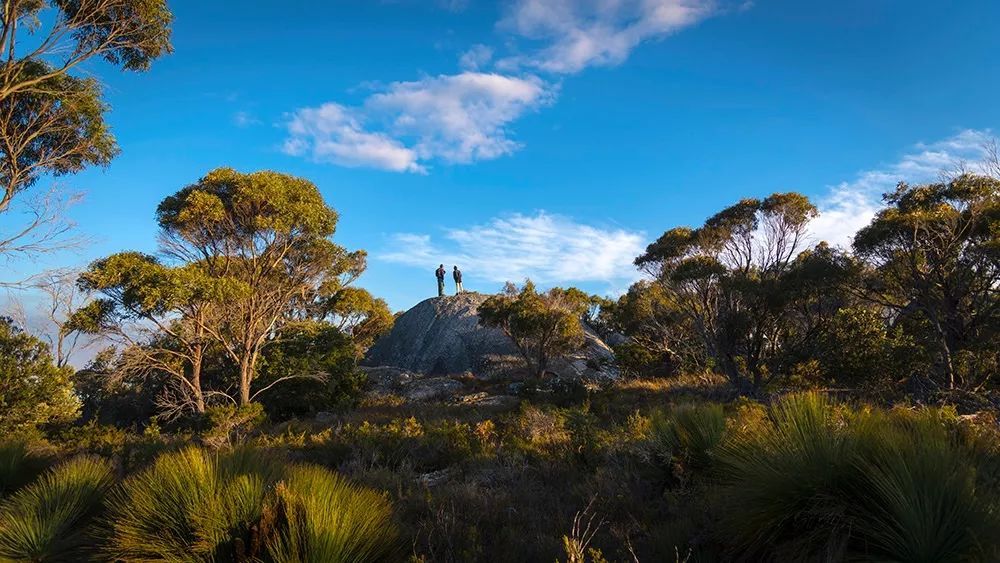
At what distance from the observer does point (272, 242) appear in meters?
17.7

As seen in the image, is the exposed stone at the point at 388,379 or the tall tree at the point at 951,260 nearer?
the tall tree at the point at 951,260

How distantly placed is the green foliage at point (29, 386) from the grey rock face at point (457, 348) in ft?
60.1

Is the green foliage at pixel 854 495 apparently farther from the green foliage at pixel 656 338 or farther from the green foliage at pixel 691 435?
the green foliage at pixel 656 338

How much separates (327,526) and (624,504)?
3.11 meters

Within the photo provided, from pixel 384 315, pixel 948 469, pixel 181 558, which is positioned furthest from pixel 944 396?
pixel 384 315

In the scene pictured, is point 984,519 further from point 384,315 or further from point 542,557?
point 384,315

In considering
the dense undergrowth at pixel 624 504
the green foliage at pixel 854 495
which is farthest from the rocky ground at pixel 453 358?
the green foliage at pixel 854 495

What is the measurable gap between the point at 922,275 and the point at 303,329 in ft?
67.0

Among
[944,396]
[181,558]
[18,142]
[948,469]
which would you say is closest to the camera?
[948,469]

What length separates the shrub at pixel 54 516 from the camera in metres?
4.81

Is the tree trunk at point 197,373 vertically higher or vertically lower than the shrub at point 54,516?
higher

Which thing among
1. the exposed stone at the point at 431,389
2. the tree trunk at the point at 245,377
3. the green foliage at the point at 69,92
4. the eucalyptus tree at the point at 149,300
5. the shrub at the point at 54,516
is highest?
the green foliage at the point at 69,92

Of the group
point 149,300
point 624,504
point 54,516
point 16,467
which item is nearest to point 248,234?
point 149,300

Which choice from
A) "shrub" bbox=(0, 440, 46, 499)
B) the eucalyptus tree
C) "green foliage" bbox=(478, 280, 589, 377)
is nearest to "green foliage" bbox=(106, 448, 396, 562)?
"shrub" bbox=(0, 440, 46, 499)
